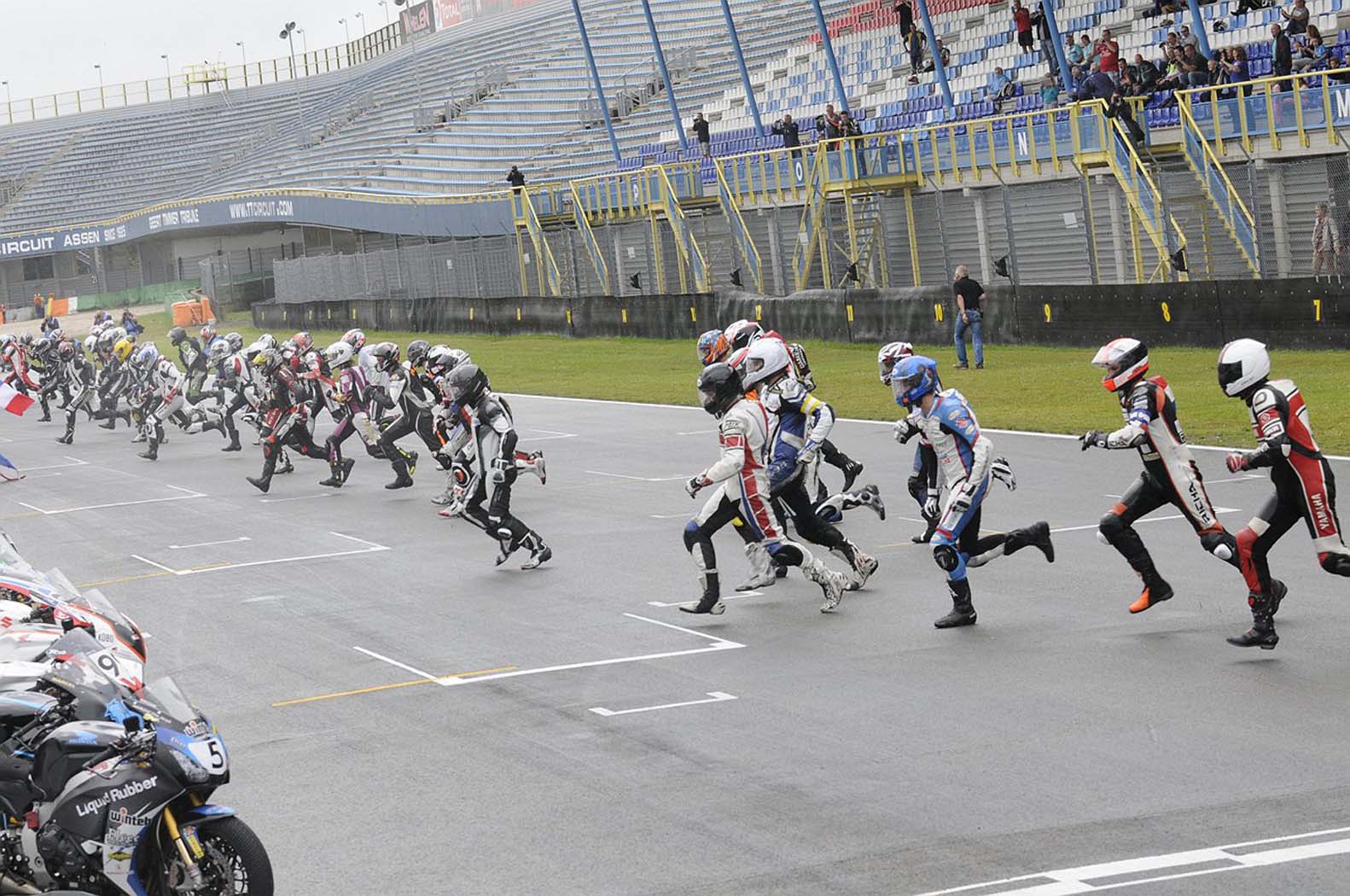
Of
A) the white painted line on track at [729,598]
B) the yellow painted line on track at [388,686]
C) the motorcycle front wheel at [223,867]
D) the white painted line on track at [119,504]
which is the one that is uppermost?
the motorcycle front wheel at [223,867]

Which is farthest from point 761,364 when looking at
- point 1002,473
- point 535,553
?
point 535,553

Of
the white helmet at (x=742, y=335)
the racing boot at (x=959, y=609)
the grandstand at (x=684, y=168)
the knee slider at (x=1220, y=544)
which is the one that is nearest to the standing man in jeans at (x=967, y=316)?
the grandstand at (x=684, y=168)

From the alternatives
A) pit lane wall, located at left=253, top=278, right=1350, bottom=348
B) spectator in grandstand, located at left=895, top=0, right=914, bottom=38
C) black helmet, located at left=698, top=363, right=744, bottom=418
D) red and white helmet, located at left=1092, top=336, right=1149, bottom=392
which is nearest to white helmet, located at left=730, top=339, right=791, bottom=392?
black helmet, located at left=698, top=363, right=744, bottom=418

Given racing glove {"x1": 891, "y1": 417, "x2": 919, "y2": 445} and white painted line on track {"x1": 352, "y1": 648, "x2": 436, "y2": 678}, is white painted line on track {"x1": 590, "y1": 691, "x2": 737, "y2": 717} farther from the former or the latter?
racing glove {"x1": 891, "y1": 417, "x2": 919, "y2": 445}

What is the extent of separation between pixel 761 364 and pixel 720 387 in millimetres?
603

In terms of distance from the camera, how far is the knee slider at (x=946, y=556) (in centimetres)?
1188

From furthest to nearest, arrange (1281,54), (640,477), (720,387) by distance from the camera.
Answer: (1281,54), (640,477), (720,387)

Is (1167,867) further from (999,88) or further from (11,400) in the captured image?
(999,88)

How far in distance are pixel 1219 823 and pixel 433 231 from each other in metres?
51.4

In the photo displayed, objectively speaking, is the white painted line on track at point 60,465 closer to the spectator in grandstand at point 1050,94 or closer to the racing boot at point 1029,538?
the spectator in grandstand at point 1050,94

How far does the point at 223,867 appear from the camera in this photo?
21.1ft

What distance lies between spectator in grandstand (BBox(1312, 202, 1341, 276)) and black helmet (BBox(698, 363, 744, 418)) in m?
14.8

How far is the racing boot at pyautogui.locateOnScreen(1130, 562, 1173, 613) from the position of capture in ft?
38.6

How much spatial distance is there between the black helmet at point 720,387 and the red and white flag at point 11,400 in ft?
31.2
